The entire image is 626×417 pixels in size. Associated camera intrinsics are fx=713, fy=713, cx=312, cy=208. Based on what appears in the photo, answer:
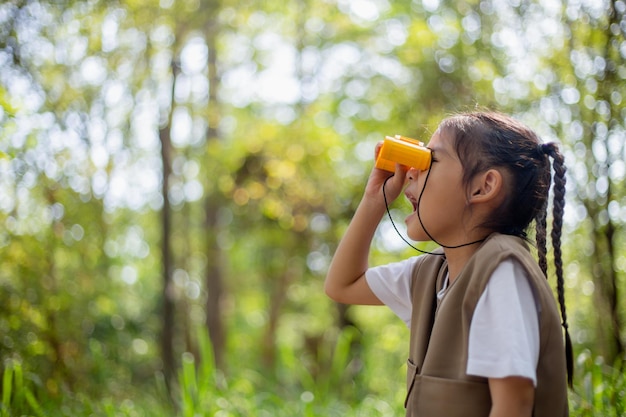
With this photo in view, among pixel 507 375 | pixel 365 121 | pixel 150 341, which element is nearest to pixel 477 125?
pixel 507 375

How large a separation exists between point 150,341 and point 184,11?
3.43 m

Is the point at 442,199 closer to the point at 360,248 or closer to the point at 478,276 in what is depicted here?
the point at 478,276

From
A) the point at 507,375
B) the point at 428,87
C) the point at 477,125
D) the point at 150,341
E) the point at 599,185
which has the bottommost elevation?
the point at 150,341

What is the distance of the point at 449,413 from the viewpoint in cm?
130

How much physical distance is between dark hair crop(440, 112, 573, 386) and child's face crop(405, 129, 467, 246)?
0.02 meters

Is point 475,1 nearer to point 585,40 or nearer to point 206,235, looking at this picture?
point 585,40

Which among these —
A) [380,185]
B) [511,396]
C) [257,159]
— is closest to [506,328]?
[511,396]

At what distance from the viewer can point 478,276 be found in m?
1.29

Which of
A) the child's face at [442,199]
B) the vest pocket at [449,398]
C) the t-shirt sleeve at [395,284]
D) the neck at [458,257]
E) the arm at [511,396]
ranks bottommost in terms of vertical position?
the vest pocket at [449,398]

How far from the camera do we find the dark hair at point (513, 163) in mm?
1411

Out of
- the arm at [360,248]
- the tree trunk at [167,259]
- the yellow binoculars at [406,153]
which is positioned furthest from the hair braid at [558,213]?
the tree trunk at [167,259]

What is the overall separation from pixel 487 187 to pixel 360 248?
0.42m

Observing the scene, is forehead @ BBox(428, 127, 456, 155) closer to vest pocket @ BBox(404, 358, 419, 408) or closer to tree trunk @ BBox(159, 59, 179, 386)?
vest pocket @ BBox(404, 358, 419, 408)

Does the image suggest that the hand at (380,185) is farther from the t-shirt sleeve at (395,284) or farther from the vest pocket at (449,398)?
the vest pocket at (449,398)
